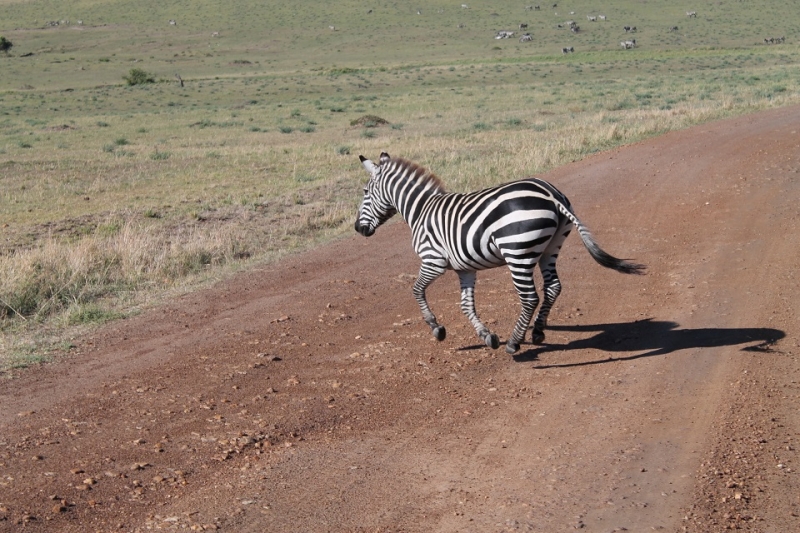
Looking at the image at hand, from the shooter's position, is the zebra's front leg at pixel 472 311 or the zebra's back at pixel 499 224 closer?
the zebra's back at pixel 499 224

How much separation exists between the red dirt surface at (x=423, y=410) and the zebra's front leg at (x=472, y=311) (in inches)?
9.3

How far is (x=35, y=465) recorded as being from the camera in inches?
248

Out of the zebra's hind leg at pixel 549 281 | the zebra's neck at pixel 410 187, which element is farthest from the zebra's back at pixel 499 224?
the zebra's neck at pixel 410 187

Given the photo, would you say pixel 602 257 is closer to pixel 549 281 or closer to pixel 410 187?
pixel 549 281

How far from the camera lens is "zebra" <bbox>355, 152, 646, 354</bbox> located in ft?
25.9

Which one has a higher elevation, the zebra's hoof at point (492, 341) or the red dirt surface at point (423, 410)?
the zebra's hoof at point (492, 341)

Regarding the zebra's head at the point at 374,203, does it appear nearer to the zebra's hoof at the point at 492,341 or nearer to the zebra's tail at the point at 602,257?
the zebra's hoof at the point at 492,341

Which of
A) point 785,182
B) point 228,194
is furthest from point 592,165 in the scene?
point 228,194

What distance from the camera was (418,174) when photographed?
9.42m

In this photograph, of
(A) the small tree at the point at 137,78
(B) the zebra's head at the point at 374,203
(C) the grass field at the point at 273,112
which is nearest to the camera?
(B) the zebra's head at the point at 374,203

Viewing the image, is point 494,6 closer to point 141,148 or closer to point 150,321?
point 141,148

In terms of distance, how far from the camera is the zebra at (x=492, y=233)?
791 centimetres

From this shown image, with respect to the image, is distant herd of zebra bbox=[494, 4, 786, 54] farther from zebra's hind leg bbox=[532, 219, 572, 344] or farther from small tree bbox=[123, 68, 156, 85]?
zebra's hind leg bbox=[532, 219, 572, 344]

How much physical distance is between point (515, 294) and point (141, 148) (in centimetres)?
2472
